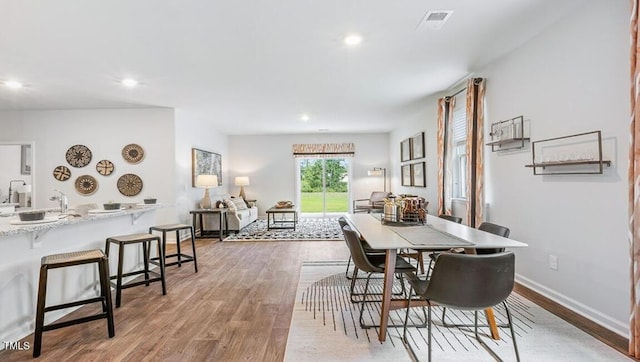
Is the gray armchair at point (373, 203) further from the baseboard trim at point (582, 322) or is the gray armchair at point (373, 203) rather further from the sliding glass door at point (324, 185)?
the baseboard trim at point (582, 322)

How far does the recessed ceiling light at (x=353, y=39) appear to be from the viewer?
2926 mm

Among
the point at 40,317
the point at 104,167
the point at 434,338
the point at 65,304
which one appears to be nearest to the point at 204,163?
the point at 104,167

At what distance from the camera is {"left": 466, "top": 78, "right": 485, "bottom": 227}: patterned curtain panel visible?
377 cm

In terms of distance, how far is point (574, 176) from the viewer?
256cm

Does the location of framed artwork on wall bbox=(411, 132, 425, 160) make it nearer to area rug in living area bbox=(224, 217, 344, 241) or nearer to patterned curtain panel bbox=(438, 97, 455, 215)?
patterned curtain panel bbox=(438, 97, 455, 215)

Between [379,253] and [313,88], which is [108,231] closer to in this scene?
[379,253]

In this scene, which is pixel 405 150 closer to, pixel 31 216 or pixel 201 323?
pixel 201 323

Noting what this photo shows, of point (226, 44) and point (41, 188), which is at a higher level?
point (226, 44)

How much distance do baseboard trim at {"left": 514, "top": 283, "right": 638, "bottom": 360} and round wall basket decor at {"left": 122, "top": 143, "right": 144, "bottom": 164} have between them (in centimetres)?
602

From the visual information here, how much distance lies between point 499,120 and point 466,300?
A: 2.60 metres

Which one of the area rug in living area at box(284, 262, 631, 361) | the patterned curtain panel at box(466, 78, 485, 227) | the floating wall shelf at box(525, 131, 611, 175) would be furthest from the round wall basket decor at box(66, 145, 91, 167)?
the floating wall shelf at box(525, 131, 611, 175)

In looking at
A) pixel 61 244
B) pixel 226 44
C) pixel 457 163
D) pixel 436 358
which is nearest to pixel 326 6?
pixel 226 44

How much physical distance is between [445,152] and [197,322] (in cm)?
410

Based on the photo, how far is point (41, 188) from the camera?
223 inches
